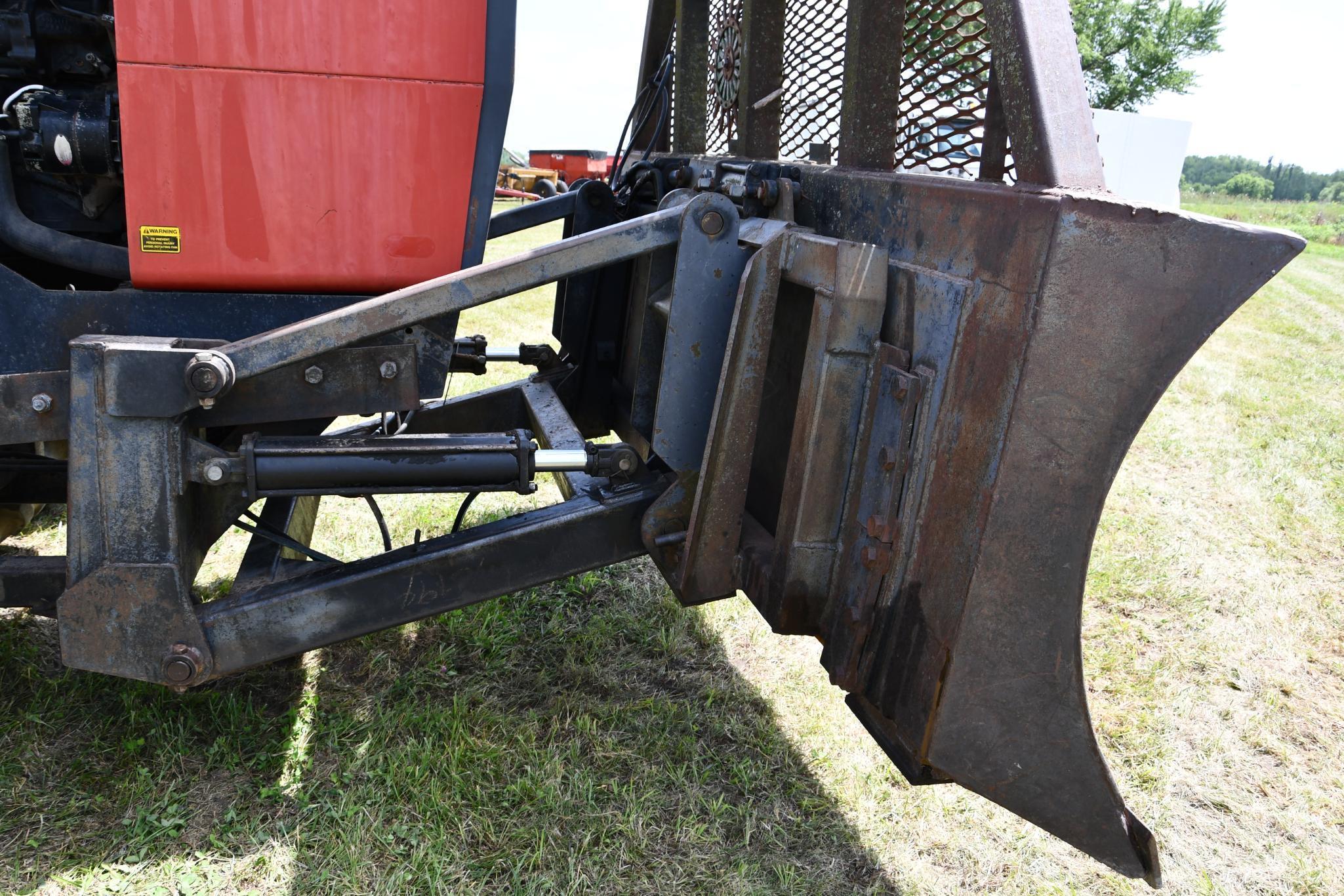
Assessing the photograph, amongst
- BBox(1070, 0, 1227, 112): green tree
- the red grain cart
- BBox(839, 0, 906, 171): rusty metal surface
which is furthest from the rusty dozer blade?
BBox(1070, 0, 1227, 112): green tree

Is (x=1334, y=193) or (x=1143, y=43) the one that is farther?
(x=1334, y=193)

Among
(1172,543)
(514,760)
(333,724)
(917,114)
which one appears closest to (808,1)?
(917,114)

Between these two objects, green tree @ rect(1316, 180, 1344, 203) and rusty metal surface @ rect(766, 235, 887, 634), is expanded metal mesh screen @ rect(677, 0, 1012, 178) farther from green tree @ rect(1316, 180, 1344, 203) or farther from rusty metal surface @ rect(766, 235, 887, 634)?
green tree @ rect(1316, 180, 1344, 203)

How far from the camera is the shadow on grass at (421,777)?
82.9 inches

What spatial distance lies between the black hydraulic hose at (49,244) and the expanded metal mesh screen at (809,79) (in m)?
1.71

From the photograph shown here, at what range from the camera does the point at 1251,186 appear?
174ft

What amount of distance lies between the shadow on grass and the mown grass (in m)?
24.4

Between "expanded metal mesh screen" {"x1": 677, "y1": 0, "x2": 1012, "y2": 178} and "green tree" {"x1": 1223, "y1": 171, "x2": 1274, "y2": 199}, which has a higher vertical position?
"green tree" {"x1": 1223, "y1": 171, "x2": 1274, "y2": 199}

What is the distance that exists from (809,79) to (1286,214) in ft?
127

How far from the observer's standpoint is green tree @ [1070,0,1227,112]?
98.4 ft

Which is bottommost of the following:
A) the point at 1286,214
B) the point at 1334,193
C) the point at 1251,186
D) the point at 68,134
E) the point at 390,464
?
the point at 390,464

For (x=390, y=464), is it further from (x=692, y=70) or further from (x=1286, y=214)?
(x=1286, y=214)

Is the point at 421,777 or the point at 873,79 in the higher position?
the point at 873,79

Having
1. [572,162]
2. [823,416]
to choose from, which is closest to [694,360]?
[823,416]
